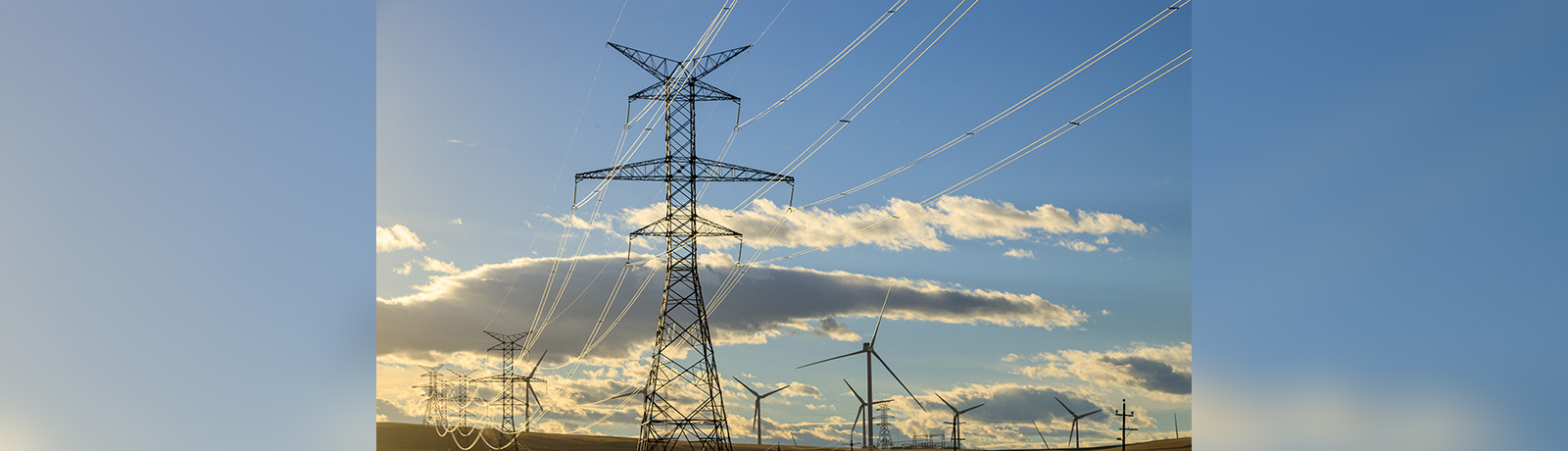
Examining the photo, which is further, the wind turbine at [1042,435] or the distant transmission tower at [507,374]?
the distant transmission tower at [507,374]

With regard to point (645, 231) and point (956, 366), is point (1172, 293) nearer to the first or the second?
point (956, 366)

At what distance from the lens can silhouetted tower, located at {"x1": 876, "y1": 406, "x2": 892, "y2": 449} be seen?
1072cm

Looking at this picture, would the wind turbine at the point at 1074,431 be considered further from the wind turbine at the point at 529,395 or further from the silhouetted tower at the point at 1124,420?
the wind turbine at the point at 529,395

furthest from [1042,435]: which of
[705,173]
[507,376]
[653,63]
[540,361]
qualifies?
[507,376]

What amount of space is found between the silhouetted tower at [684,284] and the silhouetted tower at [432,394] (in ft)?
8.03

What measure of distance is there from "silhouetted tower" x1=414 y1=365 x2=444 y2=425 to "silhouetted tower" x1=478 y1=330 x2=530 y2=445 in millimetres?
484

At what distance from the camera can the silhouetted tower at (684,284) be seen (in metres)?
10.4

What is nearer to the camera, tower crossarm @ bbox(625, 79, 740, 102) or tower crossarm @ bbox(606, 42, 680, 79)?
tower crossarm @ bbox(625, 79, 740, 102)

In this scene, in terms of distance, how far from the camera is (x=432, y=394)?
1174cm

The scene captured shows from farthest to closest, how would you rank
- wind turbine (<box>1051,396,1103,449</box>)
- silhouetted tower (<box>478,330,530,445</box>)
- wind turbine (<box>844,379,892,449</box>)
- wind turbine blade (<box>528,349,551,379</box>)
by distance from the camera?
silhouetted tower (<box>478,330,530,445</box>) < wind turbine blade (<box>528,349,551,379</box>) < wind turbine (<box>844,379,892,449</box>) < wind turbine (<box>1051,396,1103,449</box>)

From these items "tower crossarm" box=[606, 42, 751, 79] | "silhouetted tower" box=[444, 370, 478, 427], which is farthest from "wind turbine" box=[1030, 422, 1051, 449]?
"silhouetted tower" box=[444, 370, 478, 427]

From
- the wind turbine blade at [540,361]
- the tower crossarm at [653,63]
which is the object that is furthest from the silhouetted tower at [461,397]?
the tower crossarm at [653,63]

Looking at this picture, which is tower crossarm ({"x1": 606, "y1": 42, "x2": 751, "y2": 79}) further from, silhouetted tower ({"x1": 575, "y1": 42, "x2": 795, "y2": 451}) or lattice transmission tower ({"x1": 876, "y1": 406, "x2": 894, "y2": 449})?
lattice transmission tower ({"x1": 876, "y1": 406, "x2": 894, "y2": 449})
